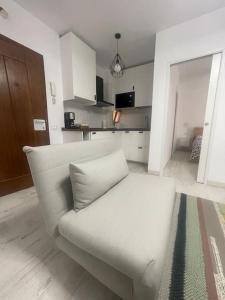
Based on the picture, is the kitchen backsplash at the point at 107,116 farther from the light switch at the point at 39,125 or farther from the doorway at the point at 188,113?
the light switch at the point at 39,125

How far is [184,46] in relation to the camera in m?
2.12

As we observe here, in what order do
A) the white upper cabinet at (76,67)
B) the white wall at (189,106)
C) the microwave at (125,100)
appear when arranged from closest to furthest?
the white upper cabinet at (76,67), the microwave at (125,100), the white wall at (189,106)

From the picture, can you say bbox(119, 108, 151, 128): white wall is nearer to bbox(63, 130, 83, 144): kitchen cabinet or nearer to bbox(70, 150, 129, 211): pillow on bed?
bbox(63, 130, 83, 144): kitchen cabinet

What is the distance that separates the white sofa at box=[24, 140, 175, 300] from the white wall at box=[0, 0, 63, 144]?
1.71 meters

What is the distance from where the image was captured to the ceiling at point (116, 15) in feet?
5.94

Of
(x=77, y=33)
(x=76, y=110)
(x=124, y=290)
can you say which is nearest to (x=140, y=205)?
(x=124, y=290)

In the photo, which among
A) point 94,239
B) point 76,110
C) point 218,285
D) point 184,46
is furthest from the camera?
point 76,110

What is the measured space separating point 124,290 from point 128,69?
4.06 m

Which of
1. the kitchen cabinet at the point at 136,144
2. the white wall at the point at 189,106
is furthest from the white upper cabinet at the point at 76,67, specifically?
the white wall at the point at 189,106

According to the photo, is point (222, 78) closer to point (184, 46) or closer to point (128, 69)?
point (184, 46)

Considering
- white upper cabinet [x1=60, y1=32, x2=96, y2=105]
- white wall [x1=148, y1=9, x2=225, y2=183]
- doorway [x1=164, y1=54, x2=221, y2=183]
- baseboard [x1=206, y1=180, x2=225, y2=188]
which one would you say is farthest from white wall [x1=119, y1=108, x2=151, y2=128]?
baseboard [x1=206, y1=180, x2=225, y2=188]

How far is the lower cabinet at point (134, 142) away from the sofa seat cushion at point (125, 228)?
7.02ft

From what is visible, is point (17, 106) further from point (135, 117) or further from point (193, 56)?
point (135, 117)

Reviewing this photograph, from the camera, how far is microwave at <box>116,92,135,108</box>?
3.55 meters
